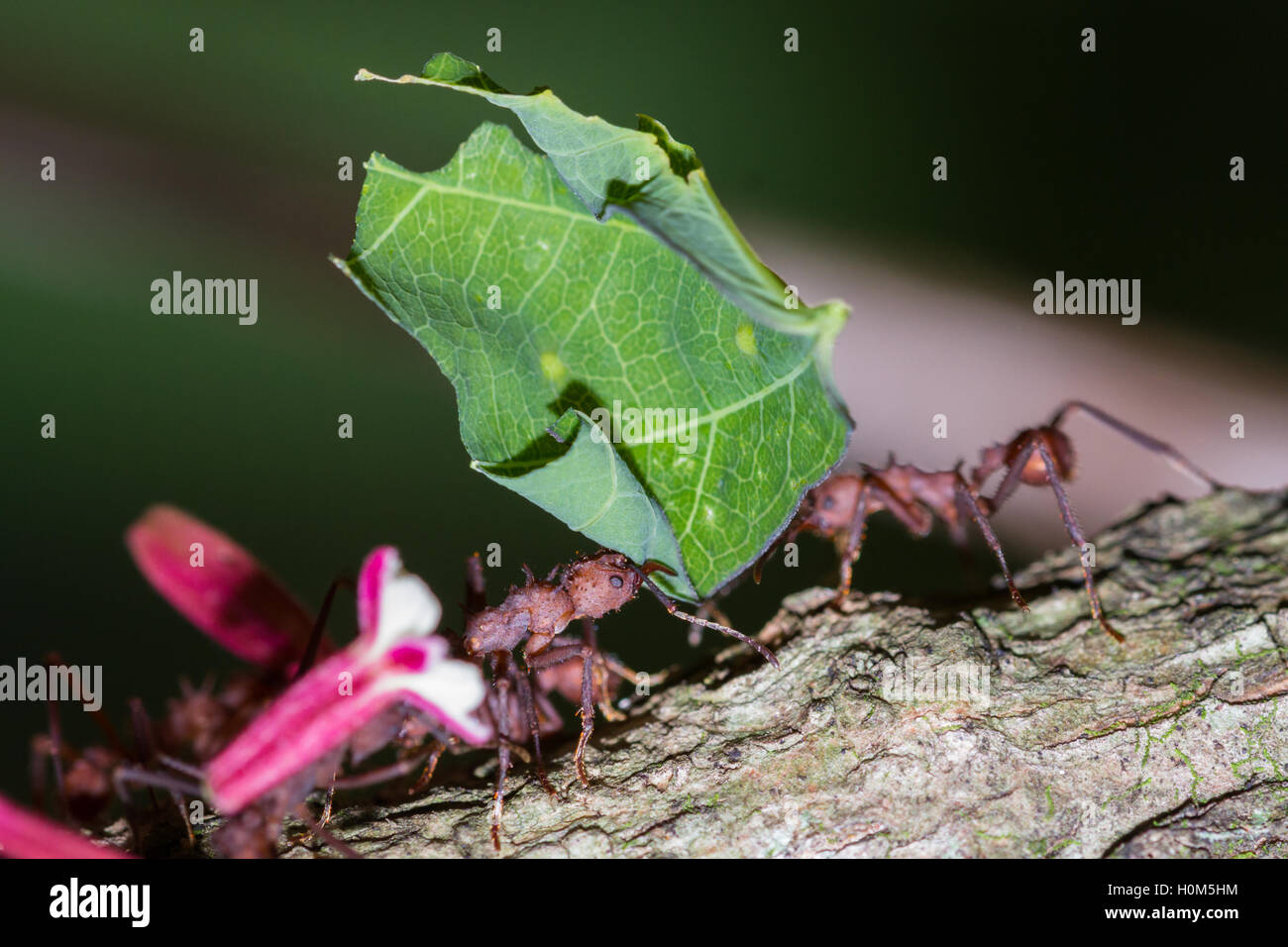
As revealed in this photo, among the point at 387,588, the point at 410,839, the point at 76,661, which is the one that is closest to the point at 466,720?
the point at 387,588

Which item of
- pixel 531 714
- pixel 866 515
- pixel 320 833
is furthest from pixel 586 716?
pixel 866 515

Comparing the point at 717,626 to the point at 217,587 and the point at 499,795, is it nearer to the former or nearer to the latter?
the point at 499,795

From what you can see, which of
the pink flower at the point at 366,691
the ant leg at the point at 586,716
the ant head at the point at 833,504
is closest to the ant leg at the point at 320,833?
the pink flower at the point at 366,691

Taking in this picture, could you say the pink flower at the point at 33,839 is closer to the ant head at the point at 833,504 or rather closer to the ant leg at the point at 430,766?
the ant leg at the point at 430,766

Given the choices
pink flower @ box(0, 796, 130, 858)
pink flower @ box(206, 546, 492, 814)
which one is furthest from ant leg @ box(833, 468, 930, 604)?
pink flower @ box(0, 796, 130, 858)

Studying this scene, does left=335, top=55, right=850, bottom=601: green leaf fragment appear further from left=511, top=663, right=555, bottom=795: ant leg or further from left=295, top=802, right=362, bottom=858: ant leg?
left=295, top=802, right=362, bottom=858: ant leg

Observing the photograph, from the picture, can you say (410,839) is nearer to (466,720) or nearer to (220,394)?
(466,720)
